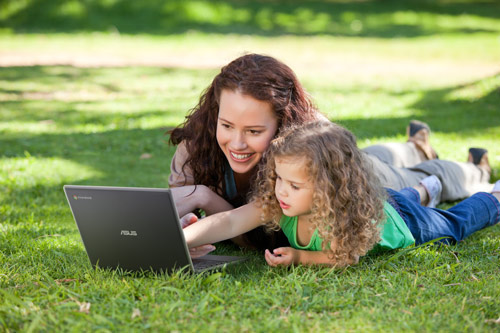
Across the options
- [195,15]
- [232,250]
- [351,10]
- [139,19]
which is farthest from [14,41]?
[232,250]

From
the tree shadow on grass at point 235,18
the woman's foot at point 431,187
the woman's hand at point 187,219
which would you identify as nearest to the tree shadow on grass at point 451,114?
the woman's foot at point 431,187

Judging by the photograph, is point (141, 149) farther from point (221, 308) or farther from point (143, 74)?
point (143, 74)

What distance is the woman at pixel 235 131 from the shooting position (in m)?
3.47

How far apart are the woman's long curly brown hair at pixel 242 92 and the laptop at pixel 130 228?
829mm

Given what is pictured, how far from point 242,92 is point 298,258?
36.7 inches

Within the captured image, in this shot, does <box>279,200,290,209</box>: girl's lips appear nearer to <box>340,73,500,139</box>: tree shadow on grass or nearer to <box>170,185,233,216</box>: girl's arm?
<box>170,185,233,216</box>: girl's arm

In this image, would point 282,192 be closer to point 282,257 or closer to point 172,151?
point 282,257

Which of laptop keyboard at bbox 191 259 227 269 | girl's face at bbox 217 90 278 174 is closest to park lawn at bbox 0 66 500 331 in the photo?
laptop keyboard at bbox 191 259 227 269

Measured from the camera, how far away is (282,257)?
3.30 metres

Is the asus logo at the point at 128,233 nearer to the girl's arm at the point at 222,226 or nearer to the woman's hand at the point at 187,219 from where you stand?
the girl's arm at the point at 222,226

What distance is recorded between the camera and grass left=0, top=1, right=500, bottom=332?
275 cm

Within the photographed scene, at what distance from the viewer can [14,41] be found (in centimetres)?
1605

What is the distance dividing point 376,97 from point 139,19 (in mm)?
12439

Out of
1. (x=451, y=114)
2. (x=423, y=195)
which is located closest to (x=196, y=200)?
(x=423, y=195)
